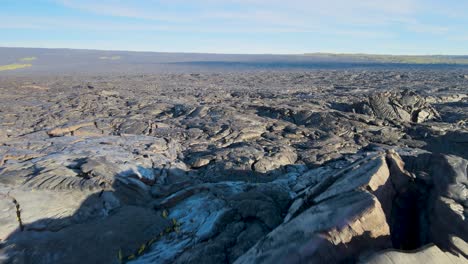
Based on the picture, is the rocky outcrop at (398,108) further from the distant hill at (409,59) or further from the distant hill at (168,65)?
the distant hill at (409,59)

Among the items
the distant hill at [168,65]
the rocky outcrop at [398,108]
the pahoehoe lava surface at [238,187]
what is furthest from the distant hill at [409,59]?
the pahoehoe lava surface at [238,187]

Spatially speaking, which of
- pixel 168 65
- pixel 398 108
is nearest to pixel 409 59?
pixel 168 65

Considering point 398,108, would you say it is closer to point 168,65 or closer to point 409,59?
point 168,65

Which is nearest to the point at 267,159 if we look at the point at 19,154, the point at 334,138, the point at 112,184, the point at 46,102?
the point at 334,138

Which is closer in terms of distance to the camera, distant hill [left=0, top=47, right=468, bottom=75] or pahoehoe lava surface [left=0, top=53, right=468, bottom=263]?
pahoehoe lava surface [left=0, top=53, right=468, bottom=263]

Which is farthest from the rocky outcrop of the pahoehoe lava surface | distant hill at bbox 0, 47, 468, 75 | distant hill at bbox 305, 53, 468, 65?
distant hill at bbox 305, 53, 468, 65

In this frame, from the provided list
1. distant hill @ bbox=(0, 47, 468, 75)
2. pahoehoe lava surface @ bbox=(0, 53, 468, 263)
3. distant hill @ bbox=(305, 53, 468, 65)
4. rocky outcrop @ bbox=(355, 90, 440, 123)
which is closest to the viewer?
pahoehoe lava surface @ bbox=(0, 53, 468, 263)

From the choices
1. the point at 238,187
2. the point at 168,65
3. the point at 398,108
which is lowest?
the point at 168,65

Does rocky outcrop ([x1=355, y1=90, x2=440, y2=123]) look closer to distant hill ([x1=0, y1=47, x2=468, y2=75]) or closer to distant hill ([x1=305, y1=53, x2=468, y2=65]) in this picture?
distant hill ([x1=0, y1=47, x2=468, y2=75])
